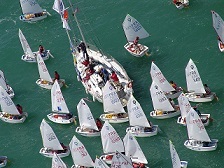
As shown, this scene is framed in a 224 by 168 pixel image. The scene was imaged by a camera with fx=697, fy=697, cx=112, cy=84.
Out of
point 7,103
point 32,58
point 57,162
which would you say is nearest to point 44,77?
point 32,58

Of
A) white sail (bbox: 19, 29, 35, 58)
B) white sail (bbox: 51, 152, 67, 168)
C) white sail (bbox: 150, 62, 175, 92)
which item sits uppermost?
white sail (bbox: 19, 29, 35, 58)

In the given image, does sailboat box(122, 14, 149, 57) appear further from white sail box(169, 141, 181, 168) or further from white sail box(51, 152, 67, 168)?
white sail box(51, 152, 67, 168)

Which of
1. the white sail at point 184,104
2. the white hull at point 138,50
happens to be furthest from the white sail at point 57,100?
the white sail at point 184,104

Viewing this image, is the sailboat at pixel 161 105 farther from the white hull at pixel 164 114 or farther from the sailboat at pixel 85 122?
the sailboat at pixel 85 122

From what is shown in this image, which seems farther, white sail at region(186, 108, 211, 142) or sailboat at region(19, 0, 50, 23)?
sailboat at region(19, 0, 50, 23)

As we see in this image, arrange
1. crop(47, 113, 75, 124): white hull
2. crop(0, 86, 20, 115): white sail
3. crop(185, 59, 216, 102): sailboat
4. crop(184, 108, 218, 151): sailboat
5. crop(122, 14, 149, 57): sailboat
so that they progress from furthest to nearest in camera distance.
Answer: crop(122, 14, 149, 57): sailboat < crop(0, 86, 20, 115): white sail < crop(47, 113, 75, 124): white hull < crop(185, 59, 216, 102): sailboat < crop(184, 108, 218, 151): sailboat

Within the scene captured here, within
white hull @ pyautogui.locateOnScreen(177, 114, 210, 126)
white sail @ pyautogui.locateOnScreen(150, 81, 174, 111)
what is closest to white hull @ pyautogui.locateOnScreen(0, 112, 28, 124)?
white sail @ pyautogui.locateOnScreen(150, 81, 174, 111)
